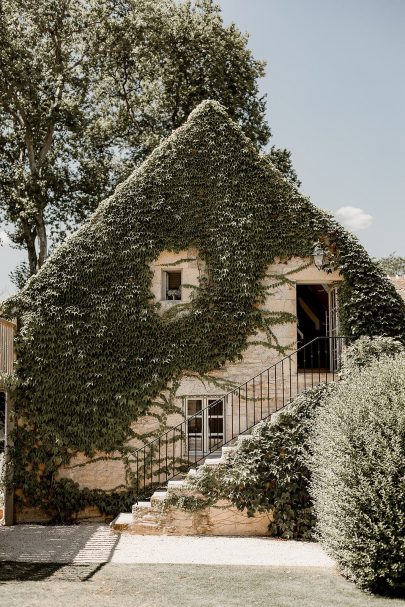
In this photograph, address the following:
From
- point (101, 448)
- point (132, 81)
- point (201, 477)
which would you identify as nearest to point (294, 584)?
point (201, 477)

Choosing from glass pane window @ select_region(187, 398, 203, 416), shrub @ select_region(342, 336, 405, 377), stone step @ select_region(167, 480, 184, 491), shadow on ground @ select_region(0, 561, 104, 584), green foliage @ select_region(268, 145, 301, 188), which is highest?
green foliage @ select_region(268, 145, 301, 188)

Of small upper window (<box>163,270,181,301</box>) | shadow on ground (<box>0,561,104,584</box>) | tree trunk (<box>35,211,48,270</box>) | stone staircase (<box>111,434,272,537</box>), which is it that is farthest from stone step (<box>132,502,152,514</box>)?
tree trunk (<box>35,211,48,270</box>)

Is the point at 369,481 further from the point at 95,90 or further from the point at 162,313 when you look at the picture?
the point at 95,90

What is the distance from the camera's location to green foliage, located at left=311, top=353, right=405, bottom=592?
858 cm

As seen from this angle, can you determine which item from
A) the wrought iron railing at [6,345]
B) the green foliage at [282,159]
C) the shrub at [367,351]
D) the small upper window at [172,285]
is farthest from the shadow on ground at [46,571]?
the green foliage at [282,159]

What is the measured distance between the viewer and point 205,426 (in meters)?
14.1

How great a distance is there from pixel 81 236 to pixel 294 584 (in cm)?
893

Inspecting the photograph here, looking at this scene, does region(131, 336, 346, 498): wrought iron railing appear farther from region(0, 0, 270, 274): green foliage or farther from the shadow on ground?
region(0, 0, 270, 274): green foliage

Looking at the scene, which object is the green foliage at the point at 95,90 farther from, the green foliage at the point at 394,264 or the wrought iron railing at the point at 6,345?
the green foliage at the point at 394,264

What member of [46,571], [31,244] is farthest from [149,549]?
[31,244]

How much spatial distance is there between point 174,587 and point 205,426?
226 inches

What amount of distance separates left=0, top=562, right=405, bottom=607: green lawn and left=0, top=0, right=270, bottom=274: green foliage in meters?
16.3

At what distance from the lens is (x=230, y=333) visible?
46.8 feet

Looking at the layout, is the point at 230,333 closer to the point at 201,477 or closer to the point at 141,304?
the point at 141,304
